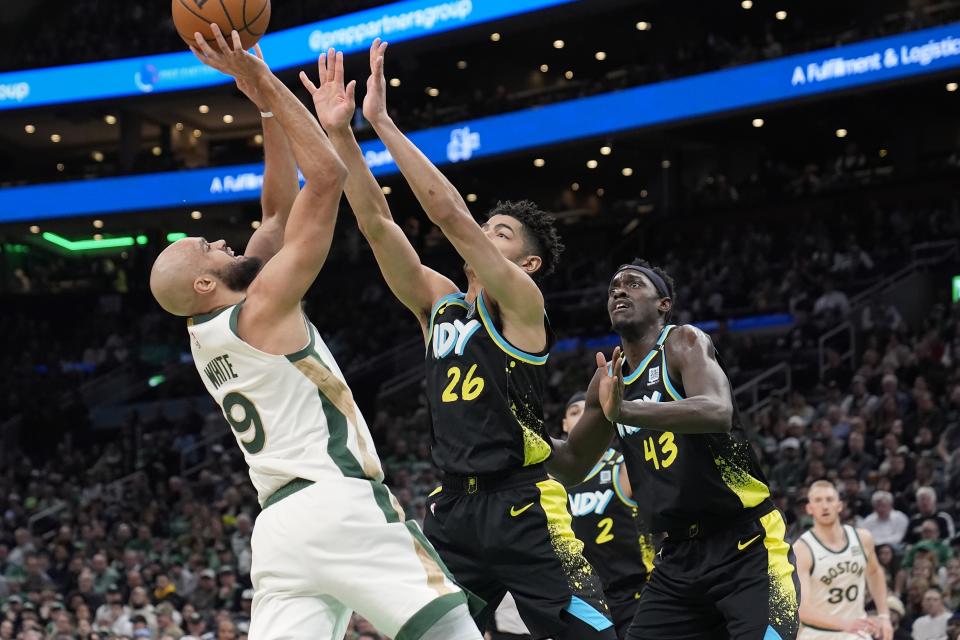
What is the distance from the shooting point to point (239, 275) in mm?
4809

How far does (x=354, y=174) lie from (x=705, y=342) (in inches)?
66.2

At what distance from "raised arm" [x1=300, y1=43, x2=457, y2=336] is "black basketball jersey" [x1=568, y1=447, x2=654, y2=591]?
2.28 m

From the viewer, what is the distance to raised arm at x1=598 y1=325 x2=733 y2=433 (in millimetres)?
5141

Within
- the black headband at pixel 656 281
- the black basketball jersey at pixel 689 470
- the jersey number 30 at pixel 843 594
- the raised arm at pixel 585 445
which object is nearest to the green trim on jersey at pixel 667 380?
the black basketball jersey at pixel 689 470

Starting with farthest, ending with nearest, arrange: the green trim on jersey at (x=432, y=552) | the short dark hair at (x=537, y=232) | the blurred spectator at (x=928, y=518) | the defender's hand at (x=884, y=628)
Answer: the blurred spectator at (x=928, y=518) → the defender's hand at (x=884, y=628) → the short dark hair at (x=537, y=232) → the green trim on jersey at (x=432, y=552)

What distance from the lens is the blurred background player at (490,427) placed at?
16.8ft

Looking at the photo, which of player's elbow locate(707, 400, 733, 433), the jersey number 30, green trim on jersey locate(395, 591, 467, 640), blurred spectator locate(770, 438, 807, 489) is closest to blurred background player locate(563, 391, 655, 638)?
the jersey number 30

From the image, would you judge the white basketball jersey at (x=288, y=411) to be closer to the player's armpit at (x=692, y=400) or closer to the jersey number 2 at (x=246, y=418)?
A: the jersey number 2 at (x=246, y=418)

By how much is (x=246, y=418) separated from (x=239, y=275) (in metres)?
0.54

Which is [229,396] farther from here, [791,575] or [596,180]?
[596,180]

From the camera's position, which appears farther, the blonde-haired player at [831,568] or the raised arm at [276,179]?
the blonde-haired player at [831,568]

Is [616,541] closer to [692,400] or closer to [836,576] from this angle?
[836,576]

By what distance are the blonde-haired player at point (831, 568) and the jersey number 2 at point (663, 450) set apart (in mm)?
3627

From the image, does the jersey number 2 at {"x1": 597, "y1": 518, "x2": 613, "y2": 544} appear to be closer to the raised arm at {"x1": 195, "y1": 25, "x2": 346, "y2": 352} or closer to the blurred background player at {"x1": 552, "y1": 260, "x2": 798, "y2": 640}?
the blurred background player at {"x1": 552, "y1": 260, "x2": 798, "y2": 640}
